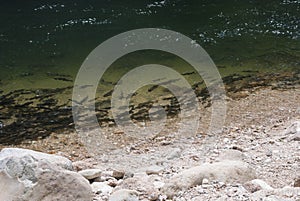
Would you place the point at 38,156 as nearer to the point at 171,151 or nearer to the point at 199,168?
the point at 199,168

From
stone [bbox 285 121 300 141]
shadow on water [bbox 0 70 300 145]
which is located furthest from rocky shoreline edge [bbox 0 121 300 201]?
shadow on water [bbox 0 70 300 145]

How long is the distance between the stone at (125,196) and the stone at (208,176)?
29cm

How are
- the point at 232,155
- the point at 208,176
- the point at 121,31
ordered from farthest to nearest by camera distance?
the point at 121,31
the point at 232,155
the point at 208,176

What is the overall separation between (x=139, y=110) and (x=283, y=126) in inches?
87.9

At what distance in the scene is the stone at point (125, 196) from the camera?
3.68m

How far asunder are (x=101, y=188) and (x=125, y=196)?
551 millimetres

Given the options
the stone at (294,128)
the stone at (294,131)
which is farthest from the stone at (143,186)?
the stone at (294,128)

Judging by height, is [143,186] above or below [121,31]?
below

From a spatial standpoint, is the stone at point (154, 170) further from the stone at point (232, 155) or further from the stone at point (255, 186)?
the stone at point (255, 186)

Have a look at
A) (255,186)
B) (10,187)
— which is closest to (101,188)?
(10,187)

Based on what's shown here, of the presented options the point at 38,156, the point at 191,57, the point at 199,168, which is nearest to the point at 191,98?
the point at 191,57

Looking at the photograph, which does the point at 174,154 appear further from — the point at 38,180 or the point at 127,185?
the point at 38,180

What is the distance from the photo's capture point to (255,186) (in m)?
3.72

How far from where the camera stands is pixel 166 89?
7750 mm
